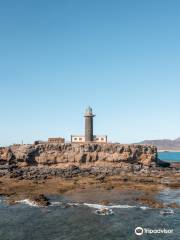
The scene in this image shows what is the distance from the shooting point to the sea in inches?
902

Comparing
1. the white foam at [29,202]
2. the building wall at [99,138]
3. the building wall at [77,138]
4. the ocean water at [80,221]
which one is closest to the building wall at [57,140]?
the building wall at [77,138]

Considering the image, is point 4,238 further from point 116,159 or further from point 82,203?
point 116,159

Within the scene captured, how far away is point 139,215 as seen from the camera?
2794 centimetres

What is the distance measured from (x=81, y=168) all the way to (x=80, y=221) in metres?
34.7

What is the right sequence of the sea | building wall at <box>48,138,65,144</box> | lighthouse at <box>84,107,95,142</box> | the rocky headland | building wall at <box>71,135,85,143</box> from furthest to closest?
building wall at <box>71,135,85,143</box> → lighthouse at <box>84,107,95,142</box> → building wall at <box>48,138,65,144</box> → the rocky headland → the sea

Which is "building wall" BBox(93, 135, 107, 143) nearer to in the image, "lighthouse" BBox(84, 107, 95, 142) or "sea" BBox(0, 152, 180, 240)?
"lighthouse" BBox(84, 107, 95, 142)

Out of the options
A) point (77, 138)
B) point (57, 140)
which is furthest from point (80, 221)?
point (77, 138)

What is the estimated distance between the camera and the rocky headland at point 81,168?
44.8 meters

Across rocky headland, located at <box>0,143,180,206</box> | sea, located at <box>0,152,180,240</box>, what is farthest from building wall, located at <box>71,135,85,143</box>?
sea, located at <box>0,152,180,240</box>

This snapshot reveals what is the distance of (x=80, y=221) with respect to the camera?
86.1ft

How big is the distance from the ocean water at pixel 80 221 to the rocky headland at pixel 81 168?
10.8m

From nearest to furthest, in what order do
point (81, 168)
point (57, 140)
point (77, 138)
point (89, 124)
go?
point (81, 168)
point (57, 140)
point (89, 124)
point (77, 138)

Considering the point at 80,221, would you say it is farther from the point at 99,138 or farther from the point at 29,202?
the point at 99,138

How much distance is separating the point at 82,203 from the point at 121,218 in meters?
6.87
